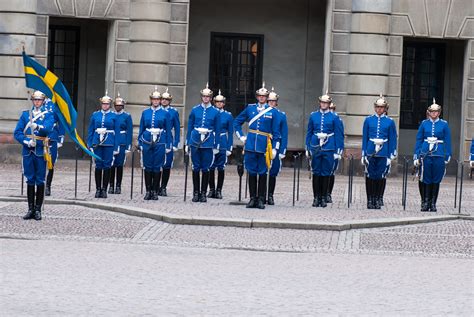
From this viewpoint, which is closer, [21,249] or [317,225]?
[21,249]

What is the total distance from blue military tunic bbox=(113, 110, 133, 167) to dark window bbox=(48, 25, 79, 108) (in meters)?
10.2

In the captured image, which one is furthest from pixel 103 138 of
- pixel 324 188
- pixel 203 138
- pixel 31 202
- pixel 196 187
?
pixel 31 202

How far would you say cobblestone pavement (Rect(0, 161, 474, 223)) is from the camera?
20.7 metres

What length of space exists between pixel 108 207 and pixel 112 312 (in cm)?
956

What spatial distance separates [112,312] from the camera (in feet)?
37.3

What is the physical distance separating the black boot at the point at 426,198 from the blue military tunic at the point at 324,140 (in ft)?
5.23

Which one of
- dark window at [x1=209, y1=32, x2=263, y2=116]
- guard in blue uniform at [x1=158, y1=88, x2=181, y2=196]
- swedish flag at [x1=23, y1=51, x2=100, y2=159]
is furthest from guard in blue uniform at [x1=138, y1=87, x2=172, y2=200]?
dark window at [x1=209, y1=32, x2=263, y2=116]

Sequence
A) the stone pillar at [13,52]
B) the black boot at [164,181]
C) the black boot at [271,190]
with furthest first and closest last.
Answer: the stone pillar at [13,52] < the black boot at [164,181] < the black boot at [271,190]

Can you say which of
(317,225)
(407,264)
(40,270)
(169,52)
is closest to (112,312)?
(40,270)

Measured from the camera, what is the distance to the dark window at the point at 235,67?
114ft

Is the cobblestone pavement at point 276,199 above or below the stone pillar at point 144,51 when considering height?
below

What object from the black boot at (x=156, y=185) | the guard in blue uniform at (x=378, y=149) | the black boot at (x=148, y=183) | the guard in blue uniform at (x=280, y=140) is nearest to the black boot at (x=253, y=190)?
the guard in blue uniform at (x=280, y=140)

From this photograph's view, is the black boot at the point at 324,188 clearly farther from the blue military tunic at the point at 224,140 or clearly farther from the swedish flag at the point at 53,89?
the swedish flag at the point at 53,89

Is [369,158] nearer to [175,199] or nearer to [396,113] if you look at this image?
[175,199]
